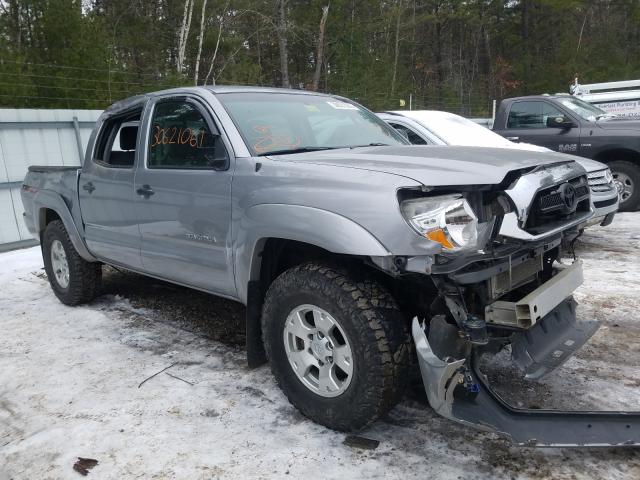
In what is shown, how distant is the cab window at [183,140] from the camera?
339 cm

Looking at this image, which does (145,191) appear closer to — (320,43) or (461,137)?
(461,137)

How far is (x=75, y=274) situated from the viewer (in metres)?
5.04

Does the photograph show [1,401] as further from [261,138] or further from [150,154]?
[261,138]

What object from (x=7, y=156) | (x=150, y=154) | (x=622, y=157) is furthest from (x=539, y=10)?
(x=150, y=154)

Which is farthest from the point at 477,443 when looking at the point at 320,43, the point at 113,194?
the point at 320,43

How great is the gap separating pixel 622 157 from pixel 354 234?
698 centimetres

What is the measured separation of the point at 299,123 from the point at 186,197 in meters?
0.88

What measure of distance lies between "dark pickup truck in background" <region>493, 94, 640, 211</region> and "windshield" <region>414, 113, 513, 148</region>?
3.44 ft

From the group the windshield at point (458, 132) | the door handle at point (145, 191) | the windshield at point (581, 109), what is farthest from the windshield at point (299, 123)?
the windshield at point (581, 109)

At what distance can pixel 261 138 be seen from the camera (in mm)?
3373

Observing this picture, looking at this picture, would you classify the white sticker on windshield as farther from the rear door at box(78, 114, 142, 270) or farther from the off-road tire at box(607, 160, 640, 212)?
the off-road tire at box(607, 160, 640, 212)

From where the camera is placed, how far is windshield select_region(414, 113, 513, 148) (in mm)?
6461

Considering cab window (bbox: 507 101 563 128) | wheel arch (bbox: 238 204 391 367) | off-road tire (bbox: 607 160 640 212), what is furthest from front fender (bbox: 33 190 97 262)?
off-road tire (bbox: 607 160 640 212)

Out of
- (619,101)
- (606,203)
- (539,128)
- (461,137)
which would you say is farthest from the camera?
(619,101)
